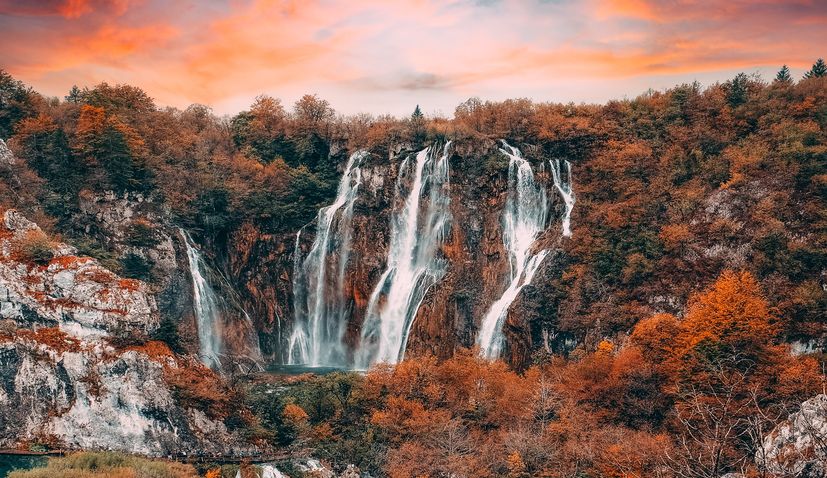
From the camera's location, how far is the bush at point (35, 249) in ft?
148

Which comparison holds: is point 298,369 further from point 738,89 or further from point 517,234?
point 738,89

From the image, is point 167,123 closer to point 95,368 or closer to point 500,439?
point 95,368

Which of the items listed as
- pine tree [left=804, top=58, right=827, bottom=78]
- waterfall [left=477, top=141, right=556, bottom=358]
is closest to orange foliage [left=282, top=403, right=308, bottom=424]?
waterfall [left=477, top=141, right=556, bottom=358]

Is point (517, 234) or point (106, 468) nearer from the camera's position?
point (106, 468)

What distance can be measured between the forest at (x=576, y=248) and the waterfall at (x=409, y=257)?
3.46 meters

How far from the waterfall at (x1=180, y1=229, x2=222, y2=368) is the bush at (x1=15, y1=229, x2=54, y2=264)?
13384 millimetres

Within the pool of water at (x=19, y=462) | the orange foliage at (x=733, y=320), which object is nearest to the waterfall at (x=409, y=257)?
the orange foliage at (x=733, y=320)

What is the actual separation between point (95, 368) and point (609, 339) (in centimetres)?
3430

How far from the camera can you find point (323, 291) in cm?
6078

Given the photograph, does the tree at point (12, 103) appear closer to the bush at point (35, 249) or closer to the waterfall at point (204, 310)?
the waterfall at point (204, 310)

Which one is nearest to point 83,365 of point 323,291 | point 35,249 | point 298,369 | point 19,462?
point 19,462

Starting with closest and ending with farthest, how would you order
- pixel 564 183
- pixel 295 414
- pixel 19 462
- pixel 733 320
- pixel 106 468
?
pixel 106 468 < pixel 19 462 < pixel 733 320 < pixel 295 414 < pixel 564 183

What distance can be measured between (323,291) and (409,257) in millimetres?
8544

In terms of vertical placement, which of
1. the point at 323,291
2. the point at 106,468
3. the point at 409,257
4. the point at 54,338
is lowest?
the point at 106,468
